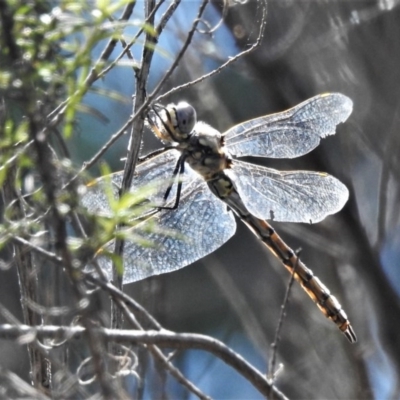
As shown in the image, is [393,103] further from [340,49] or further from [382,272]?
[382,272]

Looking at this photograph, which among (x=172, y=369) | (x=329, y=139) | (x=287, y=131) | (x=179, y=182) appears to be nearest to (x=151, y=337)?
(x=172, y=369)

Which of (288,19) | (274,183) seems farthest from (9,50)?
(288,19)

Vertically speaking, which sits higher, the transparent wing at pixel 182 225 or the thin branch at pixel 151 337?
the thin branch at pixel 151 337

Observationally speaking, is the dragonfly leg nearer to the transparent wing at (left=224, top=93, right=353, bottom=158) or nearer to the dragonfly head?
the dragonfly head

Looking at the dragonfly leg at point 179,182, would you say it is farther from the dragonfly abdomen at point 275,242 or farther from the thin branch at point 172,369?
the thin branch at point 172,369

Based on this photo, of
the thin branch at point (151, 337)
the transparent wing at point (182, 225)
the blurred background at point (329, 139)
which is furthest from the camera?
the blurred background at point (329, 139)

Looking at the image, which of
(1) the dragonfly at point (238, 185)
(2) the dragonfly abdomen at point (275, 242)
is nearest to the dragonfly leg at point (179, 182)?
(1) the dragonfly at point (238, 185)
